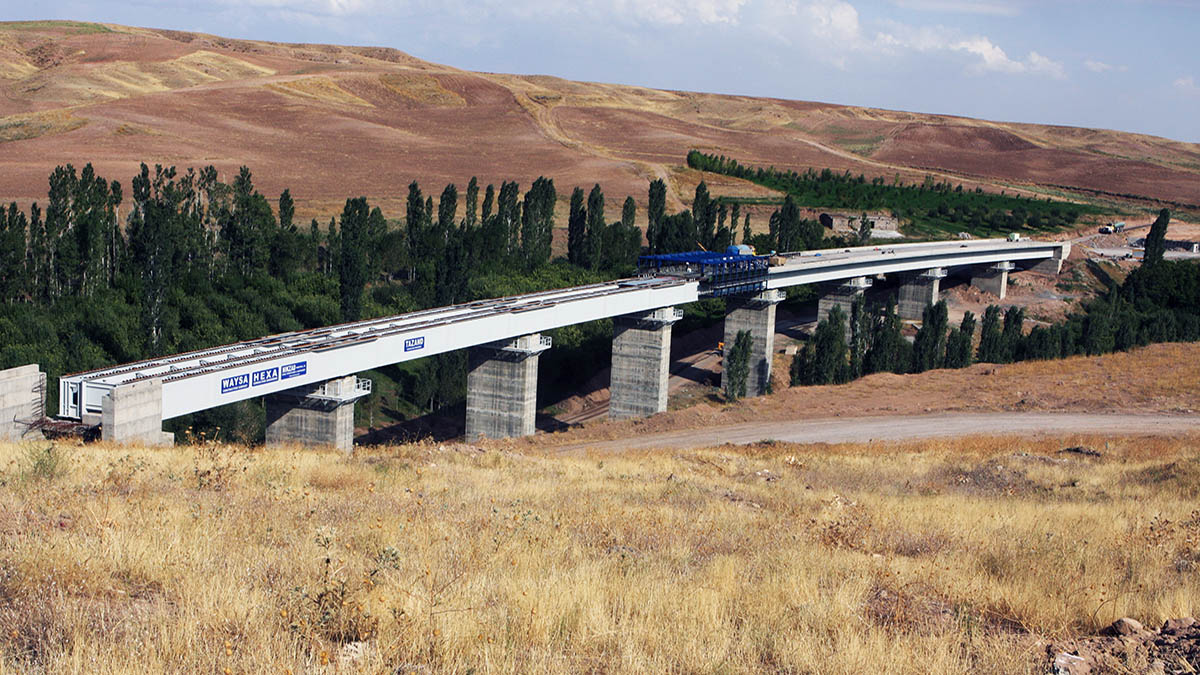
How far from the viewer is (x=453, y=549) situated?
11.9 metres

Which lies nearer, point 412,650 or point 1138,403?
point 412,650

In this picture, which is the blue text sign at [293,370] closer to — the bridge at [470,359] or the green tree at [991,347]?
the bridge at [470,359]

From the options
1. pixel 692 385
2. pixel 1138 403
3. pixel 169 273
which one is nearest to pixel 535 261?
pixel 692 385

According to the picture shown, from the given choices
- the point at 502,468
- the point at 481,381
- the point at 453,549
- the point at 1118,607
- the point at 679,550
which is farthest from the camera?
the point at 481,381

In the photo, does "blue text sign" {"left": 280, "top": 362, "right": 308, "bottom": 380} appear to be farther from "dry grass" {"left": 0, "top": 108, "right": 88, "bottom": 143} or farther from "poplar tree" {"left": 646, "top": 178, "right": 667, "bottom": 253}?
"dry grass" {"left": 0, "top": 108, "right": 88, "bottom": 143}

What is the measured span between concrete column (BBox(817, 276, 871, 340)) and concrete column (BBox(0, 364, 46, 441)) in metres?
60.3

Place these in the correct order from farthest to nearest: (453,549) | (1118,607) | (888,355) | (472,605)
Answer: (888,355), (453,549), (1118,607), (472,605)

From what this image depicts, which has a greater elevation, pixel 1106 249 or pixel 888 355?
pixel 1106 249

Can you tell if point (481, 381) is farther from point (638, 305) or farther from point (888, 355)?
point (888, 355)

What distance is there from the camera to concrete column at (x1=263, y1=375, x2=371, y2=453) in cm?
4212

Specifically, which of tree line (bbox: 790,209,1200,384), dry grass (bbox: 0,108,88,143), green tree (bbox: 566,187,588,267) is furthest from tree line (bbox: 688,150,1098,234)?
dry grass (bbox: 0,108,88,143)

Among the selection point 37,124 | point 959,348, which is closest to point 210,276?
point 959,348

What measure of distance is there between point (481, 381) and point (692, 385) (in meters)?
22.1

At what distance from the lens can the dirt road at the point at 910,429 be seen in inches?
1956
